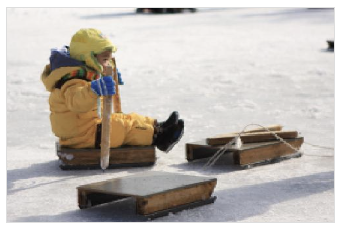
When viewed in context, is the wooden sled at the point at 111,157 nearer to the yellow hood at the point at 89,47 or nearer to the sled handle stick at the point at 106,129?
the sled handle stick at the point at 106,129

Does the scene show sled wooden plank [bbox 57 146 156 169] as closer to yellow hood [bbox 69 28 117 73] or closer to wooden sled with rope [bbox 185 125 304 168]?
wooden sled with rope [bbox 185 125 304 168]

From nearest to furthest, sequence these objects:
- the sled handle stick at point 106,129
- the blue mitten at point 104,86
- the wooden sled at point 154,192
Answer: the wooden sled at point 154,192, the blue mitten at point 104,86, the sled handle stick at point 106,129

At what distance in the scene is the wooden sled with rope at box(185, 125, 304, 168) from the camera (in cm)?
534

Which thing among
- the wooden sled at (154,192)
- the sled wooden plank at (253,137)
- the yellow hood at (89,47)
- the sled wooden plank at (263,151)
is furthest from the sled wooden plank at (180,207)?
the yellow hood at (89,47)

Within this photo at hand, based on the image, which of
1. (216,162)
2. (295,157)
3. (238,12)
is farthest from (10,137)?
(238,12)

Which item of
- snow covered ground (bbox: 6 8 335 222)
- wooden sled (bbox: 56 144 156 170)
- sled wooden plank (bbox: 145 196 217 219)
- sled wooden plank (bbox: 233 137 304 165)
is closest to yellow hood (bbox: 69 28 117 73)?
wooden sled (bbox: 56 144 156 170)

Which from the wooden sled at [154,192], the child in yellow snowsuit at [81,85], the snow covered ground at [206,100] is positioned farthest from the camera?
the child in yellow snowsuit at [81,85]

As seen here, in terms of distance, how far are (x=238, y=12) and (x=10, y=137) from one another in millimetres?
14790

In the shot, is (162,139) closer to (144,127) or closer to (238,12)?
(144,127)

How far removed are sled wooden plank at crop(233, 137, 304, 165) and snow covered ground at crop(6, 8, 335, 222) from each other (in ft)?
0.30

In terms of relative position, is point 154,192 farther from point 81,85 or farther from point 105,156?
point 81,85

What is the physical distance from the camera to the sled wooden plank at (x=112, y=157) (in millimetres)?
5305

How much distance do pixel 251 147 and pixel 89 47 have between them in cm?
140

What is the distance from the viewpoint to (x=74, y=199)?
446cm
